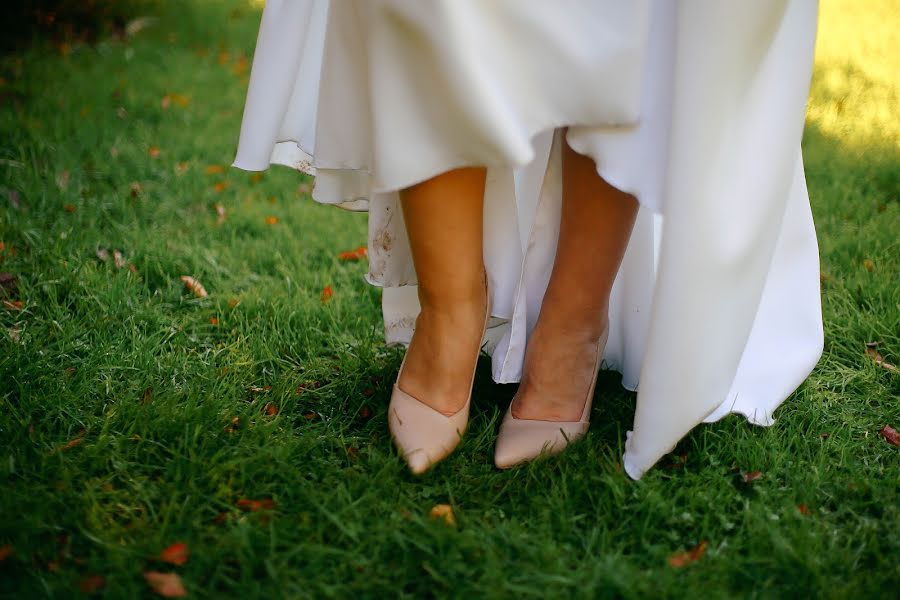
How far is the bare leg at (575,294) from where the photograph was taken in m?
1.34

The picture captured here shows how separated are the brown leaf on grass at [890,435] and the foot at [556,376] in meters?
0.56

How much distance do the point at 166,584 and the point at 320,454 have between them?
0.38m

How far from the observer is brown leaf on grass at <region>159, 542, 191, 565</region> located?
1.12 metres

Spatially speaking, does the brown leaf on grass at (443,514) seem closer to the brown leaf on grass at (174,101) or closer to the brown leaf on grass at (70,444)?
the brown leaf on grass at (70,444)

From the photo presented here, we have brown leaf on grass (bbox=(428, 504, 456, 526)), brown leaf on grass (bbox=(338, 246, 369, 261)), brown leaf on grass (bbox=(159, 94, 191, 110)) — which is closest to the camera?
brown leaf on grass (bbox=(428, 504, 456, 526))

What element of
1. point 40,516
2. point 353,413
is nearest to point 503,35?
point 353,413

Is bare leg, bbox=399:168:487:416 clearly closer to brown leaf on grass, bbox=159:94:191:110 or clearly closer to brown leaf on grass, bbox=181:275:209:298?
brown leaf on grass, bbox=181:275:209:298

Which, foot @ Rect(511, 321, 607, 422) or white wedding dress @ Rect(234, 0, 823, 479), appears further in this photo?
foot @ Rect(511, 321, 607, 422)

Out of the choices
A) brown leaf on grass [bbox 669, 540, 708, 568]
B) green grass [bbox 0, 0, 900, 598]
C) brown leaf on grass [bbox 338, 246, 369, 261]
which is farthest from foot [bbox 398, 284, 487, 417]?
brown leaf on grass [bbox 338, 246, 369, 261]

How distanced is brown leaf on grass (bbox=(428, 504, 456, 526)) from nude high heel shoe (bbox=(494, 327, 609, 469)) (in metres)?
0.17

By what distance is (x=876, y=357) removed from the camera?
5.64 ft

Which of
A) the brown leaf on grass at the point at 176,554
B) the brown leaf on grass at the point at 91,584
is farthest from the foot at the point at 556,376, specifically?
the brown leaf on grass at the point at 91,584

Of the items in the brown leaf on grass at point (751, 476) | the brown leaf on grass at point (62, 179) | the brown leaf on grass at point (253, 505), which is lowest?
the brown leaf on grass at point (751, 476)

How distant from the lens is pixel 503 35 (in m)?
1.16
